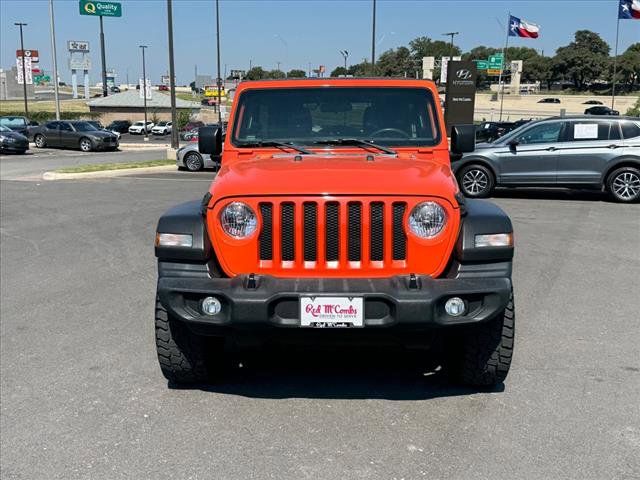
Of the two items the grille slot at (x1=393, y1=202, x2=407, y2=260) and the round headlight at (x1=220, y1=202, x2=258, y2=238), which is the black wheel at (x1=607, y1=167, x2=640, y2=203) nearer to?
the grille slot at (x1=393, y1=202, x2=407, y2=260)

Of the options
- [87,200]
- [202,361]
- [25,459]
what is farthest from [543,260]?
[87,200]

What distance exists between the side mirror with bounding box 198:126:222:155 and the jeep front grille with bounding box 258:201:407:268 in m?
1.66

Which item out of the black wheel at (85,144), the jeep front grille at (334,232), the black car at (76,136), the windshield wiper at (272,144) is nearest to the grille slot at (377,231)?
the jeep front grille at (334,232)

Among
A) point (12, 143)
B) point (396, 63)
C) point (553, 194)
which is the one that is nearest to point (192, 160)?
point (553, 194)

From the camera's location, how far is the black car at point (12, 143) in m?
28.5

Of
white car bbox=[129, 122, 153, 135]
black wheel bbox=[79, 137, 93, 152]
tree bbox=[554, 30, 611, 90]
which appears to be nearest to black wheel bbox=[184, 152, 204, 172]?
black wheel bbox=[79, 137, 93, 152]

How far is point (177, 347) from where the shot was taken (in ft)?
13.1

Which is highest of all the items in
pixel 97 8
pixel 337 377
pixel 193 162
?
pixel 97 8

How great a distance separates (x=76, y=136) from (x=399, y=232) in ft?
104

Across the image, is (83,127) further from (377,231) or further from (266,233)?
(377,231)

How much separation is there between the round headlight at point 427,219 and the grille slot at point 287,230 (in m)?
0.65

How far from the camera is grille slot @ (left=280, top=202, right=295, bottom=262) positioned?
3605 mm

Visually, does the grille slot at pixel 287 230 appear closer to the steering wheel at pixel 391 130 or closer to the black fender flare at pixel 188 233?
the black fender flare at pixel 188 233

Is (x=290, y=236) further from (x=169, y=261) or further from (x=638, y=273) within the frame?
(x=638, y=273)
